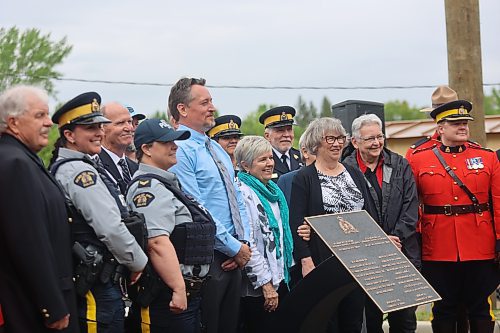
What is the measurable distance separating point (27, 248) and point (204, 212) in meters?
1.48

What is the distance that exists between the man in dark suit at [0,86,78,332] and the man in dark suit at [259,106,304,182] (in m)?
4.22

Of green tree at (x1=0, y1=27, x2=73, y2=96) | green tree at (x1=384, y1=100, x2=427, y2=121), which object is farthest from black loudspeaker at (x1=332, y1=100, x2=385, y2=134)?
green tree at (x1=384, y1=100, x2=427, y2=121)

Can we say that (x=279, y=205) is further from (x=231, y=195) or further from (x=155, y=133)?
(x=155, y=133)

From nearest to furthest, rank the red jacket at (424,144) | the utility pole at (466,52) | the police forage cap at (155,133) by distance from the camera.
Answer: the police forage cap at (155,133) → the red jacket at (424,144) → the utility pole at (466,52)

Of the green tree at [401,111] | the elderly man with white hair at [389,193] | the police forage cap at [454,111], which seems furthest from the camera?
the green tree at [401,111]

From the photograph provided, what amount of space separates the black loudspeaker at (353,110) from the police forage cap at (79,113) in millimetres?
4205

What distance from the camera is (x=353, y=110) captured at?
8.92 m

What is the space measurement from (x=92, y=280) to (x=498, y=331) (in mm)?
4958

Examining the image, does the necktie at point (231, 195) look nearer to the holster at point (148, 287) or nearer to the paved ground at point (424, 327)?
→ the holster at point (148, 287)

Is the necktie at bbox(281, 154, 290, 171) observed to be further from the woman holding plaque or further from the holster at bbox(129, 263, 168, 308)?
the holster at bbox(129, 263, 168, 308)

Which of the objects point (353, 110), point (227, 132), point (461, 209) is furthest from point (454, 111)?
point (227, 132)

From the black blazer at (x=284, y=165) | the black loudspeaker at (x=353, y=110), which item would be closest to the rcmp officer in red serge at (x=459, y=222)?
the black loudspeaker at (x=353, y=110)

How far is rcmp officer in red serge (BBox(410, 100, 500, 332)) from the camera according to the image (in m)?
7.61

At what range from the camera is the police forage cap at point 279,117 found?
8703mm
